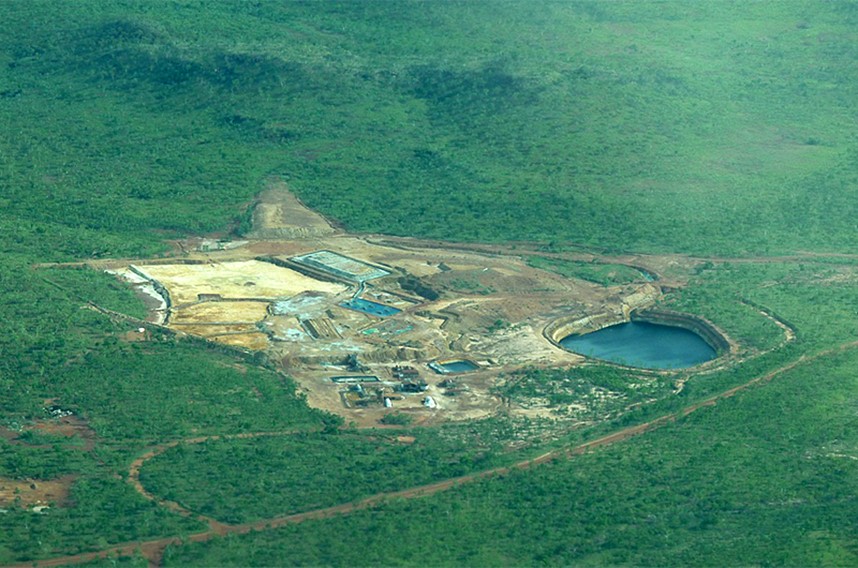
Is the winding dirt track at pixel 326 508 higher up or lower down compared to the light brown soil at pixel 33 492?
higher up

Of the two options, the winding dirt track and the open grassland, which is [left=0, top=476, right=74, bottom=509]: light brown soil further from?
the open grassland

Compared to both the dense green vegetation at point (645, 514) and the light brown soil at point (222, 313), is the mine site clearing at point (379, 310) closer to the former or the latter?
the light brown soil at point (222, 313)

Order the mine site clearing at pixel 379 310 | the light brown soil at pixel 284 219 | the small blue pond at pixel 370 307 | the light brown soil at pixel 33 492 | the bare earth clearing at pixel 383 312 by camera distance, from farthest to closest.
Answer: the light brown soil at pixel 284 219, the small blue pond at pixel 370 307, the mine site clearing at pixel 379 310, the bare earth clearing at pixel 383 312, the light brown soil at pixel 33 492

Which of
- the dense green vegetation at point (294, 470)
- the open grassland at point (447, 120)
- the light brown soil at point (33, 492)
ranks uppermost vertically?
the open grassland at point (447, 120)

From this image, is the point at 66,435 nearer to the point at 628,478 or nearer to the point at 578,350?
the point at 628,478

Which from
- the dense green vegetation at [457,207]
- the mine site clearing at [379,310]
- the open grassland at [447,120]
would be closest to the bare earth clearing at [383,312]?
the mine site clearing at [379,310]

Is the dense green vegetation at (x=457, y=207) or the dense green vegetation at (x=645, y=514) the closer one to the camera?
the dense green vegetation at (x=645, y=514)

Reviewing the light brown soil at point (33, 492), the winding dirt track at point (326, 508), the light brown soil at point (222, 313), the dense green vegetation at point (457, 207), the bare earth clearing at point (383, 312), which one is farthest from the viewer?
the light brown soil at point (222, 313)
